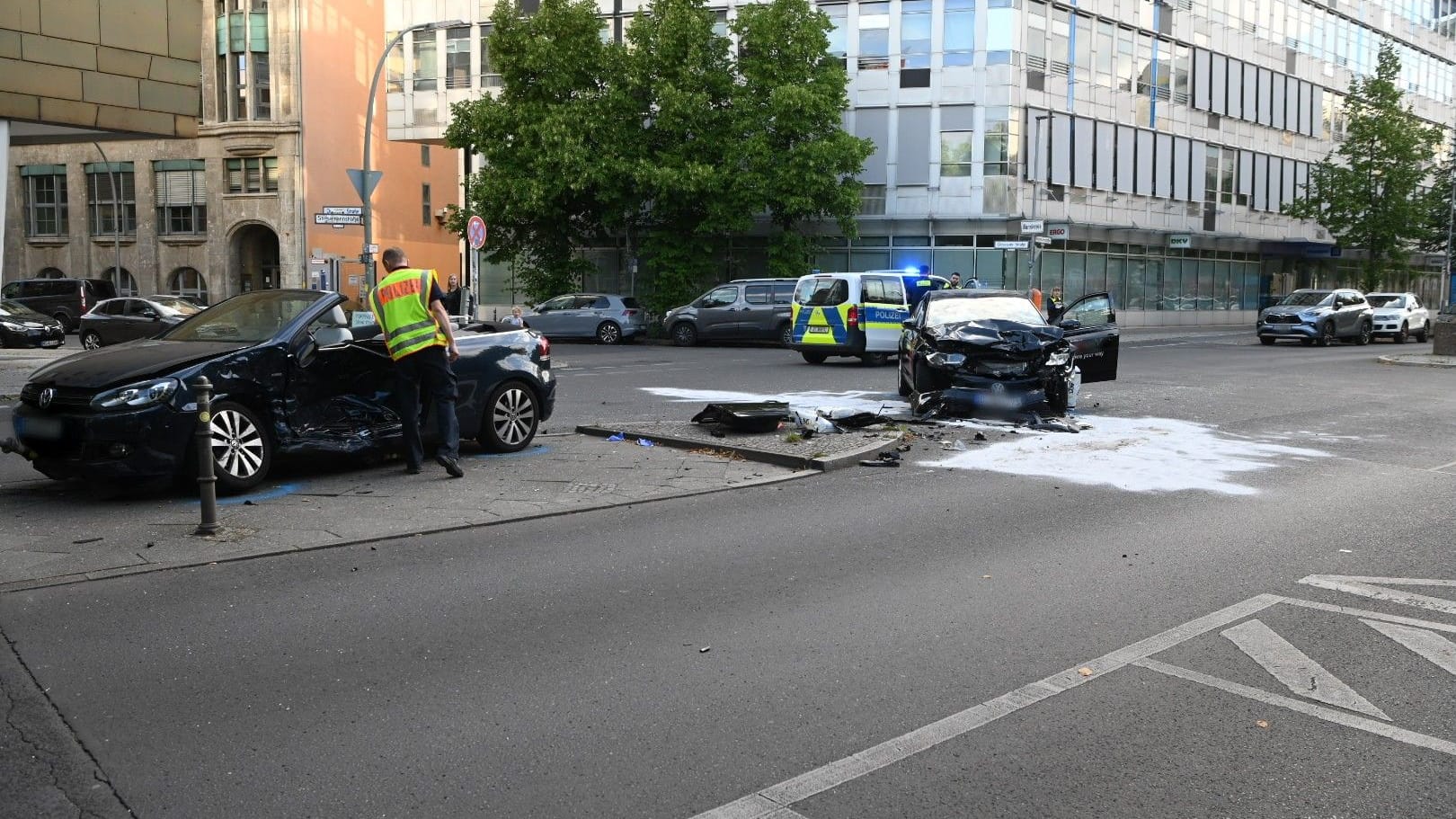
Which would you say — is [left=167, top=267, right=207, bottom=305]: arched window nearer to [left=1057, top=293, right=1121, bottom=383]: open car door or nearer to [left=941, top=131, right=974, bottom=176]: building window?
[left=941, top=131, right=974, bottom=176]: building window

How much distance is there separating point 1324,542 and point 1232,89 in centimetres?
4830

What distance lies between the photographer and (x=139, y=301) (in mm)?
29594

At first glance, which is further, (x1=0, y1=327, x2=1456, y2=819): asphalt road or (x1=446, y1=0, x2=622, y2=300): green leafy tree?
(x1=446, y1=0, x2=622, y2=300): green leafy tree

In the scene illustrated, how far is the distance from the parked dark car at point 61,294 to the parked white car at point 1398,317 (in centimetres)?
4062

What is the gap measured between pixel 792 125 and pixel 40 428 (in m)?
28.3

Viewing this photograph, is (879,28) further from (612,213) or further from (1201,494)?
(1201,494)

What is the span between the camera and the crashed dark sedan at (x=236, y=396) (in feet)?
25.2

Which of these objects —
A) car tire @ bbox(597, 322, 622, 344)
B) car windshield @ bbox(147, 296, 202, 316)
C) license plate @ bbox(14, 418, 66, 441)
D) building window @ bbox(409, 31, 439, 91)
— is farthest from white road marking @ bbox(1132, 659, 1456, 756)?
building window @ bbox(409, 31, 439, 91)

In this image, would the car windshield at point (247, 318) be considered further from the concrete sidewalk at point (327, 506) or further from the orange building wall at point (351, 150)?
the orange building wall at point (351, 150)

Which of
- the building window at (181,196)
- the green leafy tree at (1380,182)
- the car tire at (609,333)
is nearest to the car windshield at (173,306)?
the car tire at (609,333)

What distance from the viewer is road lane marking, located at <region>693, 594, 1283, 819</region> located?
11.5ft

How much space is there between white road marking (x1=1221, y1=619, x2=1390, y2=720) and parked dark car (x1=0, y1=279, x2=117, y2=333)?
131ft

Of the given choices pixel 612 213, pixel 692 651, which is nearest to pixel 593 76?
pixel 612 213

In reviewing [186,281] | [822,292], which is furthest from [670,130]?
[186,281]
